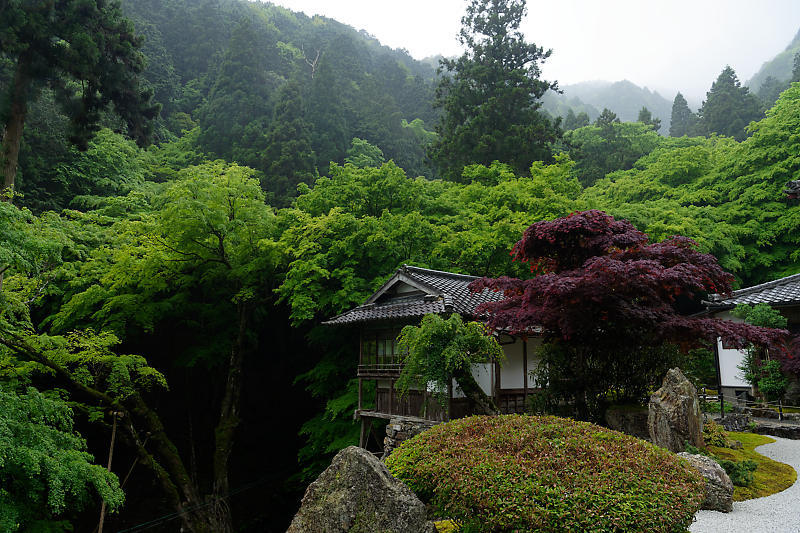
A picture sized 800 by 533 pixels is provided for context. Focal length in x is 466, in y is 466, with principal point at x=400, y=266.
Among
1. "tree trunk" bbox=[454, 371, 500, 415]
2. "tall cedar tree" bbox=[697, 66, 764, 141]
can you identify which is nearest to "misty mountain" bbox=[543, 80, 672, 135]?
"tall cedar tree" bbox=[697, 66, 764, 141]

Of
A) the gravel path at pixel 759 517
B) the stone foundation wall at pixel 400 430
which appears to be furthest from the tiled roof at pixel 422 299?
the gravel path at pixel 759 517

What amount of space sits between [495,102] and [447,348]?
20.2 meters

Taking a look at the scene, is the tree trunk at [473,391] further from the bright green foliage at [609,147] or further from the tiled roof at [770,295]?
the bright green foliage at [609,147]

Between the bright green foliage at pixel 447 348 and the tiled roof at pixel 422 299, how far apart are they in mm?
1465

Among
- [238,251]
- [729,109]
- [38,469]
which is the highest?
[729,109]

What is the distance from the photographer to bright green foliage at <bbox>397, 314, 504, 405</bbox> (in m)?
9.12

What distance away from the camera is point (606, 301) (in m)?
7.88

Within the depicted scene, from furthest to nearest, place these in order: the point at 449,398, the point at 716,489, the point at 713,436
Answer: the point at 449,398, the point at 713,436, the point at 716,489

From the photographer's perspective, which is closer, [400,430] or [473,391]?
[473,391]

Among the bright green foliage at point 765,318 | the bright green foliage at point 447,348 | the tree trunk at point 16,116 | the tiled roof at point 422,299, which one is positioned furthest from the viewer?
the bright green foliage at point 765,318

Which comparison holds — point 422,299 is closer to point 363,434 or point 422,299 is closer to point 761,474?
point 363,434

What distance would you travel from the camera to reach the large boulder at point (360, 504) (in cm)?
429

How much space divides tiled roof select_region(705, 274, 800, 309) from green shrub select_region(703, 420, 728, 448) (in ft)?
19.2

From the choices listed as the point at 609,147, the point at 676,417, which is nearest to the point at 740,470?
the point at 676,417
